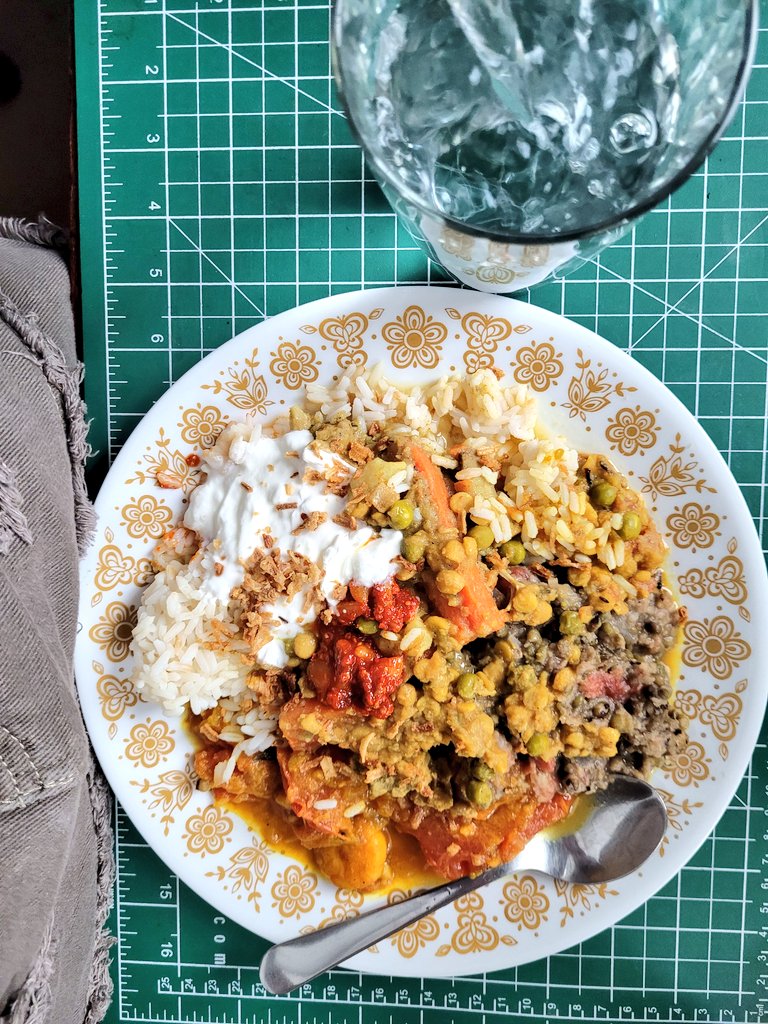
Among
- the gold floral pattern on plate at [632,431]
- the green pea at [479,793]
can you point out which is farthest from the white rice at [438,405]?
Result: the green pea at [479,793]

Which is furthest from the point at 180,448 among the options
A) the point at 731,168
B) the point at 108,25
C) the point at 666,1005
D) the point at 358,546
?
the point at 666,1005

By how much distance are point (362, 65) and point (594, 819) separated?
182cm

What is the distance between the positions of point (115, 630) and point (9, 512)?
1.37 feet

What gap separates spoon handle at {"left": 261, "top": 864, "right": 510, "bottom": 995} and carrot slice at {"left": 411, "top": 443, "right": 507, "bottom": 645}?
0.67 meters

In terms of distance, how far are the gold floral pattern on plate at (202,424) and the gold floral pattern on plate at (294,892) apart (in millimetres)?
1166

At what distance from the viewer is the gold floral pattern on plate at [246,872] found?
205 centimetres

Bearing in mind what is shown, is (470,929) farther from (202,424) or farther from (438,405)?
(202,424)

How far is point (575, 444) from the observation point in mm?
2004

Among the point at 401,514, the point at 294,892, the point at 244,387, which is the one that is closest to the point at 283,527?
the point at 401,514

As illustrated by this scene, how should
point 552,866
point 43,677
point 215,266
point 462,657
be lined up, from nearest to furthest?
point 43,677
point 462,657
point 552,866
point 215,266

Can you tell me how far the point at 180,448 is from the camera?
202 cm

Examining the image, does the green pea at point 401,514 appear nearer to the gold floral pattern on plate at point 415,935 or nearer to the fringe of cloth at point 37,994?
the gold floral pattern on plate at point 415,935

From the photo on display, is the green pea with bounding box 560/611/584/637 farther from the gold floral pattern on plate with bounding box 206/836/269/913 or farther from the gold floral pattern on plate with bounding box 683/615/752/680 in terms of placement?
the gold floral pattern on plate with bounding box 206/836/269/913

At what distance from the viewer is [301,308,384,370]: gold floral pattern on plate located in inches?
77.2
